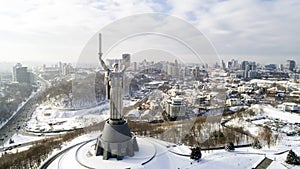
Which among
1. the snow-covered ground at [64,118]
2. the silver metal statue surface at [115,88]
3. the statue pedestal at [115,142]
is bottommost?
the snow-covered ground at [64,118]

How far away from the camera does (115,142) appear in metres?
5.99

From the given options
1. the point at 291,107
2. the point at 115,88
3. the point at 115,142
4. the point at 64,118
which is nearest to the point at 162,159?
the point at 115,142

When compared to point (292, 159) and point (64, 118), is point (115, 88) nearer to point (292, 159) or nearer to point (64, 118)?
point (292, 159)

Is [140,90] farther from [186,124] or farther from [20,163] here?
[20,163]

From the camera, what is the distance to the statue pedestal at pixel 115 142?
5.97 metres

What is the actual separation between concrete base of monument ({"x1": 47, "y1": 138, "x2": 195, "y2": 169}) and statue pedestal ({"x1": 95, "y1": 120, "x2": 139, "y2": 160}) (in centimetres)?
13

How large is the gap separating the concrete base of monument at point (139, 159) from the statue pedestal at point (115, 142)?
0.44ft

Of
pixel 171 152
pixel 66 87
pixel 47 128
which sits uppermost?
pixel 66 87

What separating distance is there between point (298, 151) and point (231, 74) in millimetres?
30643

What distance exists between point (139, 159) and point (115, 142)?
2.47ft

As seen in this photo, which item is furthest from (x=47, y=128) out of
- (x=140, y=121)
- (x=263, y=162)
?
(x=263, y=162)

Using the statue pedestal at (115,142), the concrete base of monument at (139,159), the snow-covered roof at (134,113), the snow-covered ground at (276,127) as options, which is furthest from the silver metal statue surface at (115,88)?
the snow-covered roof at (134,113)

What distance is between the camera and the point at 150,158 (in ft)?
19.6

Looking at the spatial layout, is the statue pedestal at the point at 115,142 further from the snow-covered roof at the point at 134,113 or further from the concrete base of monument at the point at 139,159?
the snow-covered roof at the point at 134,113
